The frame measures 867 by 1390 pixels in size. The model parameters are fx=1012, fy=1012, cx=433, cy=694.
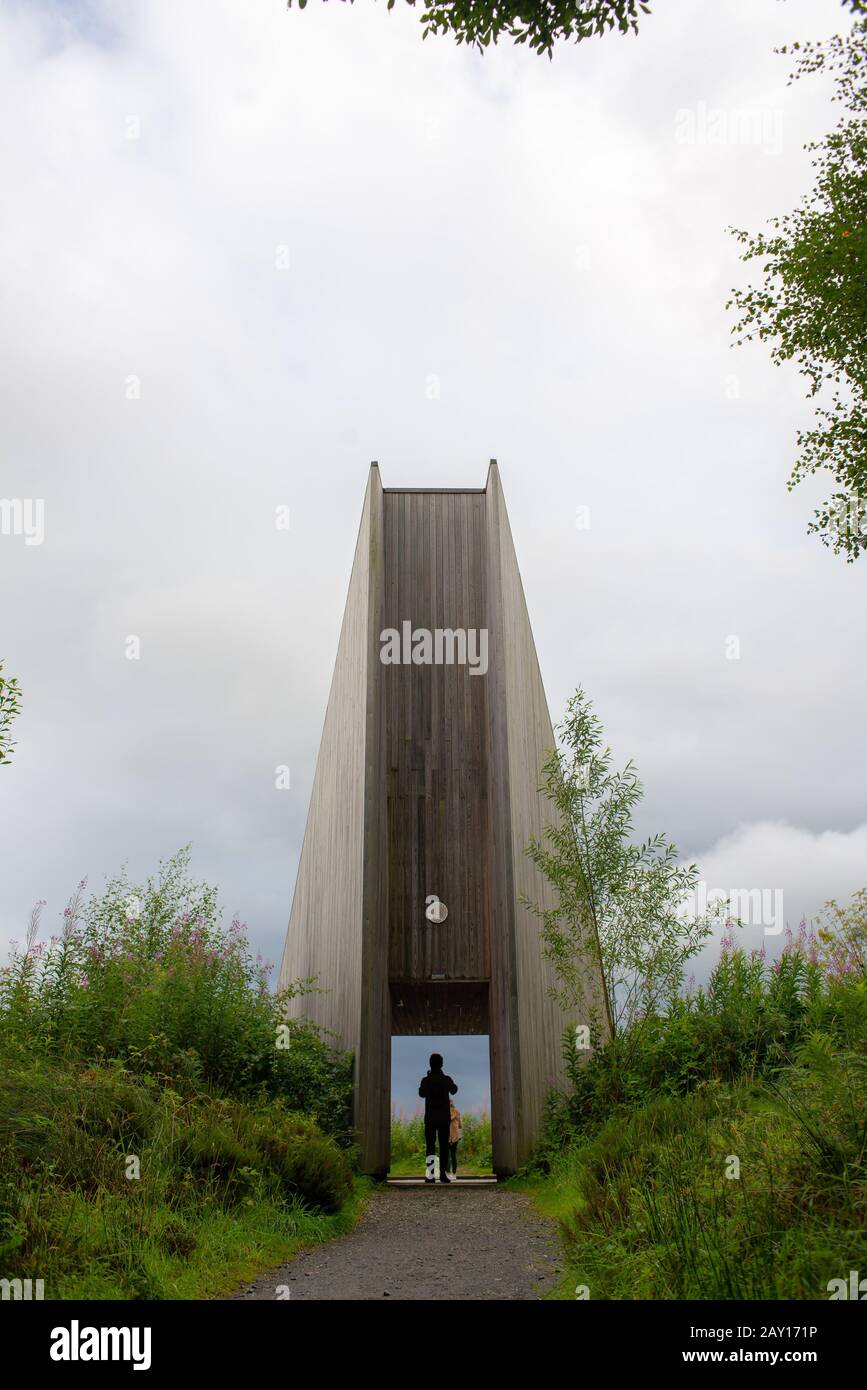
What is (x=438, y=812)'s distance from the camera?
12633mm

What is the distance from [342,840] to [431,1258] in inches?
284

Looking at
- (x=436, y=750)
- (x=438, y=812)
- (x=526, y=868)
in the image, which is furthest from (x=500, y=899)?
(x=436, y=750)

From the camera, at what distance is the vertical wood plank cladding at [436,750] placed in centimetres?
1224

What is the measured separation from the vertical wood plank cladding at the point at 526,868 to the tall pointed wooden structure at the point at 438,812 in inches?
1.4

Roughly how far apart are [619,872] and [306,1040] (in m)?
3.58

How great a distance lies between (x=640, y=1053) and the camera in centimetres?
842

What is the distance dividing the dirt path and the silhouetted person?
8.81ft

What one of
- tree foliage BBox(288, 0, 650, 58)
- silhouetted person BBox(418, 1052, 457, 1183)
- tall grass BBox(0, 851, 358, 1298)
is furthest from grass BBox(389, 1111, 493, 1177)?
tree foliage BBox(288, 0, 650, 58)

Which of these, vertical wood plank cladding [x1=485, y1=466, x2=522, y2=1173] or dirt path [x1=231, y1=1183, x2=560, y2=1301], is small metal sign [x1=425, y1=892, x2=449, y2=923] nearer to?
vertical wood plank cladding [x1=485, y1=466, x2=522, y2=1173]

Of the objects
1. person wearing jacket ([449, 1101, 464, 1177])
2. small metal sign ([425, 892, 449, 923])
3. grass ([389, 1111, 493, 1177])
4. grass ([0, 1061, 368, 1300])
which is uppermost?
small metal sign ([425, 892, 449, 923])

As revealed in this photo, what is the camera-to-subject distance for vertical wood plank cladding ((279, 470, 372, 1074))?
11.6 m

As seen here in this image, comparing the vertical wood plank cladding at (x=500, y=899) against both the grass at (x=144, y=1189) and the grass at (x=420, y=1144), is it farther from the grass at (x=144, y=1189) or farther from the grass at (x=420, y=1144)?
the grass at (x=420, y=1144)
